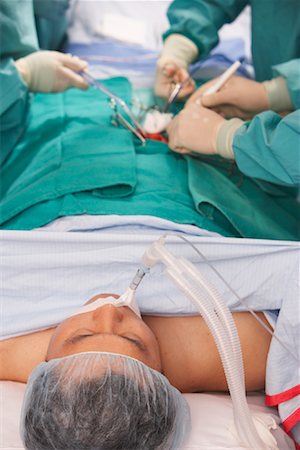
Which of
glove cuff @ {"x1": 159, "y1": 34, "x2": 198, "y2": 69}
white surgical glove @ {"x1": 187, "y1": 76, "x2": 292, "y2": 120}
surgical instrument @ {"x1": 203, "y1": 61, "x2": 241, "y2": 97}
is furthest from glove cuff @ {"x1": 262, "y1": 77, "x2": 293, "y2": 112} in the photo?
glove cuff @ {"x1": 159, "y1": 34, "x2": 198, "y2": 69}

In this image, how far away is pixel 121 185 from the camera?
156cm

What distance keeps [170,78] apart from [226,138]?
1.71 feet

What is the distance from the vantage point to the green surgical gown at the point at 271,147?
1.41 meters

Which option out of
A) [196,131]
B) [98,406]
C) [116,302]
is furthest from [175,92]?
[98,406]

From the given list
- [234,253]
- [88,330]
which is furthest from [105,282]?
[234,253]

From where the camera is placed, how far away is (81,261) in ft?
4.45

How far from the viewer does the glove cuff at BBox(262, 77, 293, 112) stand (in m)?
1.79

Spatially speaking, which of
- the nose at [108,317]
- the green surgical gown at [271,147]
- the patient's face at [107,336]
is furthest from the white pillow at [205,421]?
the green surgical gown at [271,147]

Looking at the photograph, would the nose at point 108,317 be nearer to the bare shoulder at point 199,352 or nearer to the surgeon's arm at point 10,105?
the bare shoulder at point 199,352

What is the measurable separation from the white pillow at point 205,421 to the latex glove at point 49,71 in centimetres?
103

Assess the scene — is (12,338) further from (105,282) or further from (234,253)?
(234,253)

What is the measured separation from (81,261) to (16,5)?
0.98m

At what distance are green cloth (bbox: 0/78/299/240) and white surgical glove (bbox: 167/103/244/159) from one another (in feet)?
0.17

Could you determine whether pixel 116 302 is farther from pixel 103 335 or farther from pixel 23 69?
pixel 23 69
